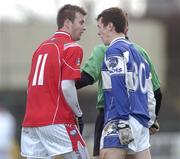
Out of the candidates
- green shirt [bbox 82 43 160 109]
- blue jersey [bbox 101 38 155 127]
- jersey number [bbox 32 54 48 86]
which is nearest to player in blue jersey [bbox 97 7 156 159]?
blue jersey [bbox 101 38 155 127]

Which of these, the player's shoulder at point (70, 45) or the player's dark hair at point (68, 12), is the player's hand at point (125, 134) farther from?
the player's dark hair at point (68, 12)

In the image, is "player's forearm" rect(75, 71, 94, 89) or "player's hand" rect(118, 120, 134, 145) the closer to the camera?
"player's hand" rect(118, 120, 134, 145)

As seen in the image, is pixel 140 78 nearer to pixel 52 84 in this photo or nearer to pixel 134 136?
pixel 134 136

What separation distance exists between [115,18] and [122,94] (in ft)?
2.42

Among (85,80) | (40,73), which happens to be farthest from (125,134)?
(40,73)

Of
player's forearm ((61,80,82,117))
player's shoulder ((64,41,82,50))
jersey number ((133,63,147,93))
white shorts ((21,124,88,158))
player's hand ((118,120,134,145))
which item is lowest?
white shorts ((21,124,88,158))

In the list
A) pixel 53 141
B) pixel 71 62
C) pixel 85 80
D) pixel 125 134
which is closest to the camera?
pixel 125 134

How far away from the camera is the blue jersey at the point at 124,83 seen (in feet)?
29.4

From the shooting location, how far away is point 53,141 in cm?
935

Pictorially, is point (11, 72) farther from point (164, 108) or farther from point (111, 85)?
point (111, 85)

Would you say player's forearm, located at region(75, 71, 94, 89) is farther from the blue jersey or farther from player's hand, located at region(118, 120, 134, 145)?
player's hand, located at region(118, 120, 134, 145)

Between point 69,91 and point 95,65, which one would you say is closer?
point 69,91

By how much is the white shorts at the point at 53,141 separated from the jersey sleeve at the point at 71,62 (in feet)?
1.60

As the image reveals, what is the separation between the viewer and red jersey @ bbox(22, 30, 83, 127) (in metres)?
9.27
